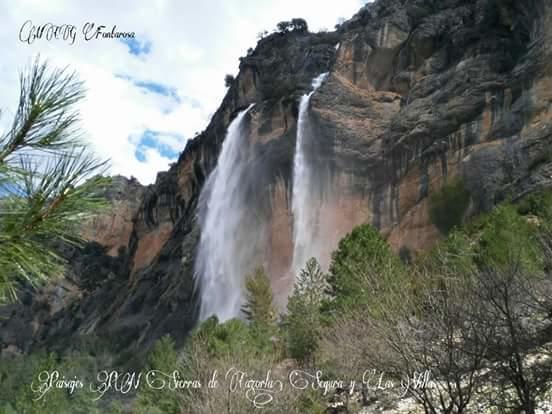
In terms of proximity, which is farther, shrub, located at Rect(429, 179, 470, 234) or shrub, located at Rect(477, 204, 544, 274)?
shrub, located at Rect(429, 179, 470, 234)

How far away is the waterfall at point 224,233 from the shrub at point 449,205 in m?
13.9

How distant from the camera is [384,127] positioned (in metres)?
40.2

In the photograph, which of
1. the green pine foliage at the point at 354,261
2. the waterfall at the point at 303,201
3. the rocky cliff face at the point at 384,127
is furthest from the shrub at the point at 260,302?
the waterfall at the point at 303,201

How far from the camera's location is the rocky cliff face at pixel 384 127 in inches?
1251

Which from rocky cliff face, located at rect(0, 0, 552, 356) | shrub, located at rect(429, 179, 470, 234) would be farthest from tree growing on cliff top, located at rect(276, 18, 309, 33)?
shrub, located at rect(429, 179, 470, 234)

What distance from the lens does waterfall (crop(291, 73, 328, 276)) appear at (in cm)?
3869

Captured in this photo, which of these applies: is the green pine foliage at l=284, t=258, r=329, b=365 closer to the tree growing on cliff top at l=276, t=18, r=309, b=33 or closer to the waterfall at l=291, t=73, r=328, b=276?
the waterfall at l=291, t=73, r=328, b=276

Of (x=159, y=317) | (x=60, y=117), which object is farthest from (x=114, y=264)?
(x=60, y=117)

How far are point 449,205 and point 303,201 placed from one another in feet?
34.8

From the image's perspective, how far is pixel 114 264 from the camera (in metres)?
72.9

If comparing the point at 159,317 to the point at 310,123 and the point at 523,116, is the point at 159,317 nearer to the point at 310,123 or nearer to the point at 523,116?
the point at 310,123

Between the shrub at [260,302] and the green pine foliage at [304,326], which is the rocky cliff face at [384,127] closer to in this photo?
the shrub at [260,302]

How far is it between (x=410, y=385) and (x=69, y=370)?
24.9 m

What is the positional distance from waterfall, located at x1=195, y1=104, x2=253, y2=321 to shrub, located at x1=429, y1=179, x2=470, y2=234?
13.9m
